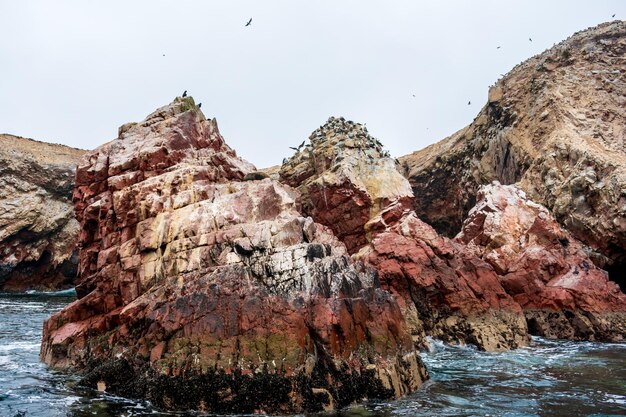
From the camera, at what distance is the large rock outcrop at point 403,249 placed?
18.4 metres

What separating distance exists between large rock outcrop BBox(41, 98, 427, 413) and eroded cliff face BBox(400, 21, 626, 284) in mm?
17690

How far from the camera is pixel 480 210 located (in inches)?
997

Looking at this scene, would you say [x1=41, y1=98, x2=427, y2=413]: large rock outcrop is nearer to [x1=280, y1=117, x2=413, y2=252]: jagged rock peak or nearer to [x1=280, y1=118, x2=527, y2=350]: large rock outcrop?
[x1=280, y1=118, x2=527, y2=350]: large rock outcrop

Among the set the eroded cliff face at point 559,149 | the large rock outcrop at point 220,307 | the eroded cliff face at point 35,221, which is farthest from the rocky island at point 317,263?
the eroded cliff face at point 35,221

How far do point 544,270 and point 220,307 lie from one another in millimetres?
16637

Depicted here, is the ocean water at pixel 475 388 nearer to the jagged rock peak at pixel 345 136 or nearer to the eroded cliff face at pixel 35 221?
the jagged rock peak at pixel 345 136

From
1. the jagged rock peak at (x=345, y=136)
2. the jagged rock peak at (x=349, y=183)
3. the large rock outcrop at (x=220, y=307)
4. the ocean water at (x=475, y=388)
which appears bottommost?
the ocean water at (x=475, y=388)

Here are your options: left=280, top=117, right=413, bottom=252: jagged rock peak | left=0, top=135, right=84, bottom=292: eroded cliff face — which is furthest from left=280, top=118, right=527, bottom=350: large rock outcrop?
left=0, top=135, right=84, bottom=292: eroded cliff face

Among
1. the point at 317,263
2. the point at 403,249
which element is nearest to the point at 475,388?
the point at 317,263

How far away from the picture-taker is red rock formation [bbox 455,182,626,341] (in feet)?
63.8

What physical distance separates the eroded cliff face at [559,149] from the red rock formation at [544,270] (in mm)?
2479

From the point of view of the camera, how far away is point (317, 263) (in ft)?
39.6

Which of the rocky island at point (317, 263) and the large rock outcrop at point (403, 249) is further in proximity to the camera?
the large rock outcrop at point (403, 249)

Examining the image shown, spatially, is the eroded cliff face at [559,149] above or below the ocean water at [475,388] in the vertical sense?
above
